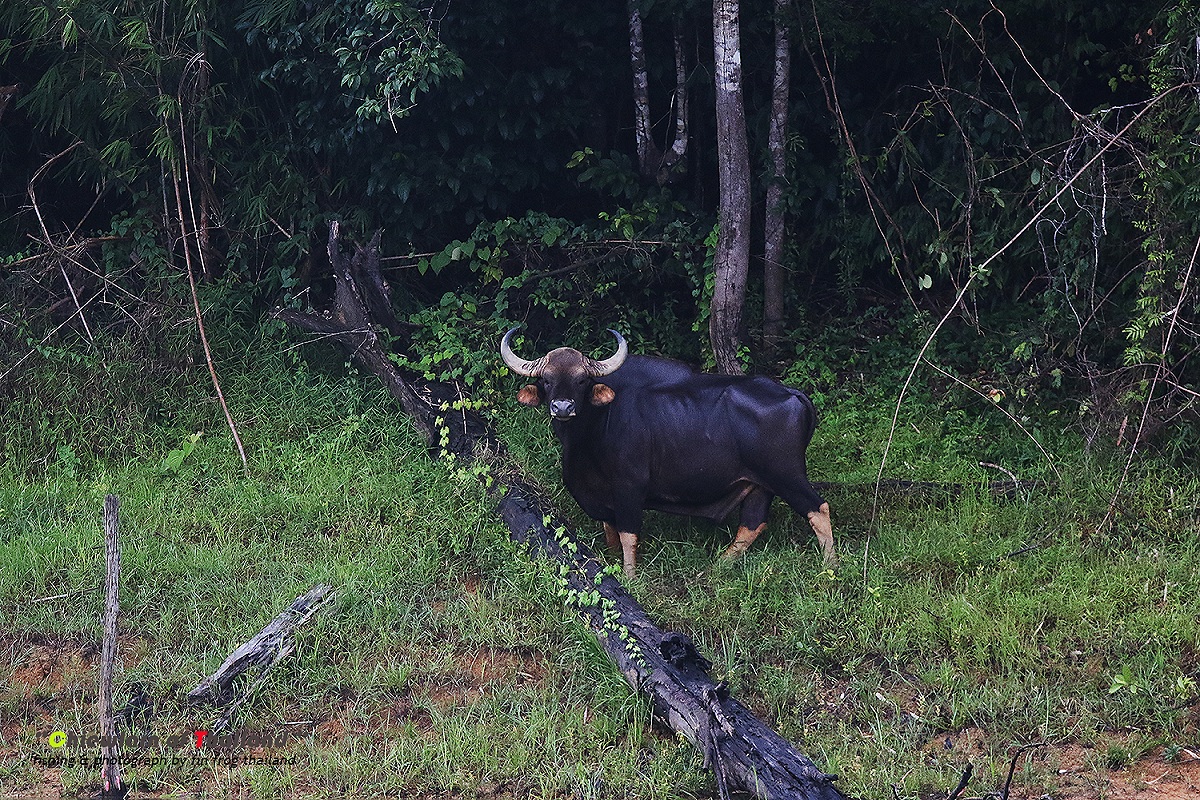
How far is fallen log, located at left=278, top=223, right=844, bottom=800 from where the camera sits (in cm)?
415

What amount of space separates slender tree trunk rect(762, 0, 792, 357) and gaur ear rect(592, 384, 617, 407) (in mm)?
2345

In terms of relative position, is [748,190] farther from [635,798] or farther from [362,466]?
[635,798]

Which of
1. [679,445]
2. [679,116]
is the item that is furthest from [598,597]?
[679,116]

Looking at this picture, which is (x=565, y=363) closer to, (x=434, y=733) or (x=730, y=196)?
(x=434, y=733)

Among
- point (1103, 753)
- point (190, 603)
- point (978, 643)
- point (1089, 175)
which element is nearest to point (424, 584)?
point (190, 603)

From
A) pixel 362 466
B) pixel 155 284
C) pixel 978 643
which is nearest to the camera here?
pixel 978 643

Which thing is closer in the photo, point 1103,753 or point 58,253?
point 1103,753

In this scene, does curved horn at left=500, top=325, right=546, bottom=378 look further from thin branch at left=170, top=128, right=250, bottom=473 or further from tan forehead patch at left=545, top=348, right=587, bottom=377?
thin branch at left=170, top=128, right=250, bottom=473

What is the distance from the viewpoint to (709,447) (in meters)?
5.79

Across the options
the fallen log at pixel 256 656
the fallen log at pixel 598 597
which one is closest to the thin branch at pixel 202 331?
the fallen log at pixel 598 597

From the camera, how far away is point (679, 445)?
582 centimetres

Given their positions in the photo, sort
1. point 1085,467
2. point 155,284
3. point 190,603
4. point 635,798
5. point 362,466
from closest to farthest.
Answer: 1. point 635,798
2. point 190,603
3. point 1085,467
4. point 362,466
5. point 155,284

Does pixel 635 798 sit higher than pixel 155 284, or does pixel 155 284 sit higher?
pixel 155 284

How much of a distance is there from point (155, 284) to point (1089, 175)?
5655 millimetres
